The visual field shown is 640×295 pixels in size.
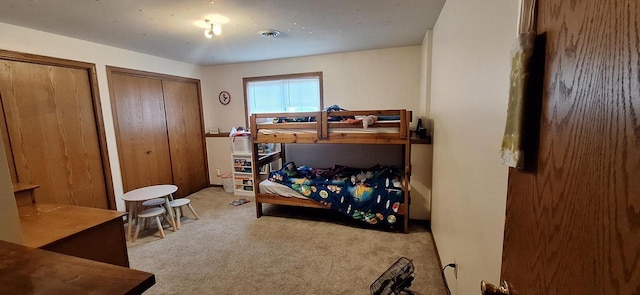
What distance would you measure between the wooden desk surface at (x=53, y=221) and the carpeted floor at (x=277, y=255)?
72 cm

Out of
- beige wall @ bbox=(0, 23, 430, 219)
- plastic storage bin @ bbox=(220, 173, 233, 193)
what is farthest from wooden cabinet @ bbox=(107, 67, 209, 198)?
plastic storage bin @ bbox=(220, 173, 233, 193)

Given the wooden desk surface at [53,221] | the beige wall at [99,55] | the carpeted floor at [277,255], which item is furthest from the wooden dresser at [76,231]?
the beige wall at [99,55]

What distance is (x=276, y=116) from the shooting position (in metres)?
3.08

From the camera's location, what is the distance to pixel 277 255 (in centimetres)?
236

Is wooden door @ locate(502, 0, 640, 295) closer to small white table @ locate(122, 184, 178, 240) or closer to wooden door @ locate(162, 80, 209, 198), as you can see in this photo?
small white table @ locate(122, 184, 178, 240)

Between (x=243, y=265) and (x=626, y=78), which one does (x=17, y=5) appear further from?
(x=626, y=78)

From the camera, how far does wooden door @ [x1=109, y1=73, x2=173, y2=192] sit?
10.4ft

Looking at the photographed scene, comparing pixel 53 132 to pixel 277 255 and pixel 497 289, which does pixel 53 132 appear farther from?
pixel 497 289

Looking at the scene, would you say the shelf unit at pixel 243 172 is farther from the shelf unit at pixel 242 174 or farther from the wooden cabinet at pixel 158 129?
the wooden cabinet at pixel 158 129

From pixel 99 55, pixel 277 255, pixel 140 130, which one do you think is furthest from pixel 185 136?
pixel 277 255

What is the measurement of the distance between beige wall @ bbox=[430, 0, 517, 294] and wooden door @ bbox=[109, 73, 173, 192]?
3.68 meters

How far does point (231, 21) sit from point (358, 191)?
2.15m

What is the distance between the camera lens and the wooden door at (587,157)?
30 cm

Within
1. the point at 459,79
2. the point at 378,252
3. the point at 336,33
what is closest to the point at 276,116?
the point at 336,33
